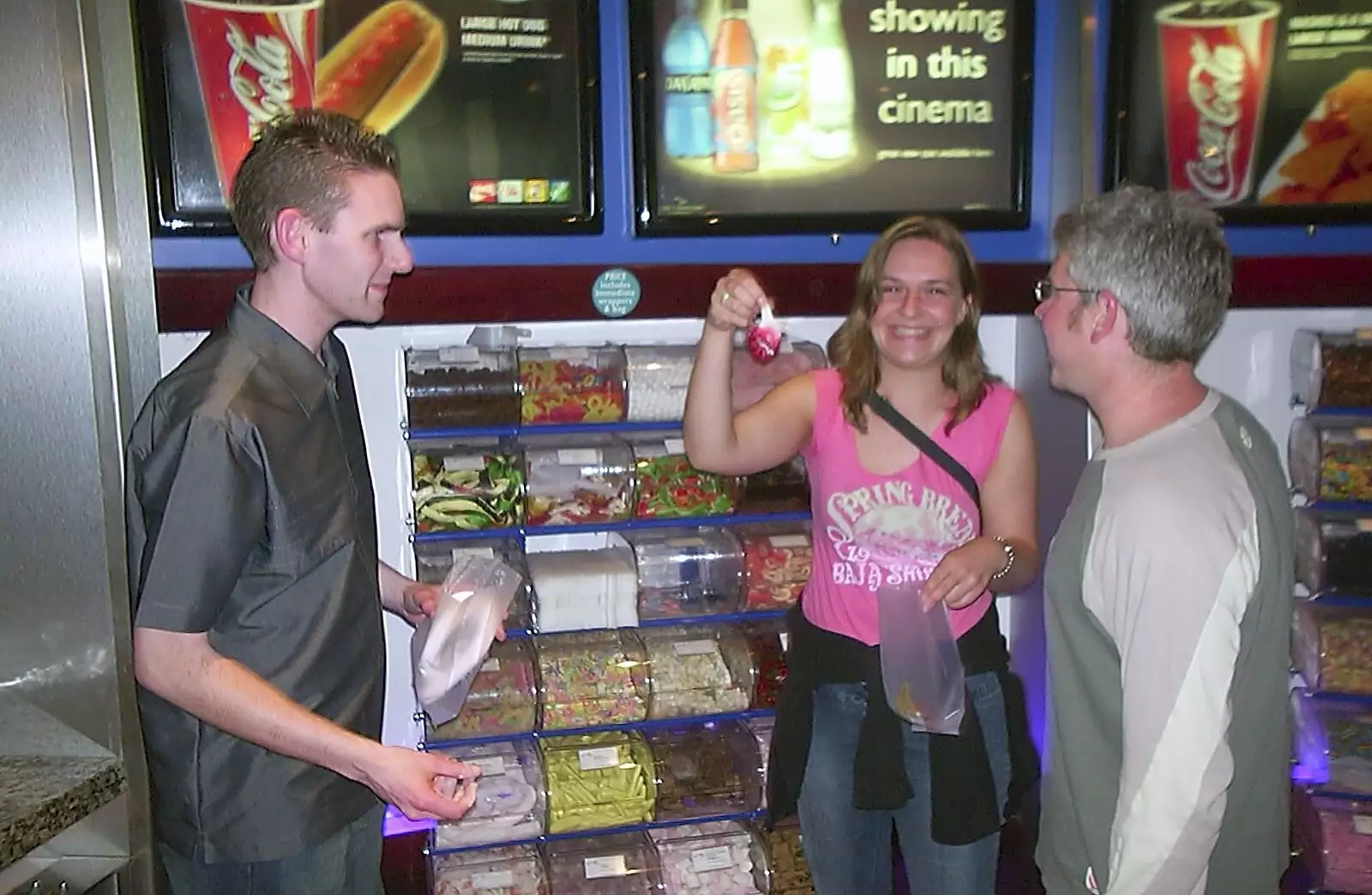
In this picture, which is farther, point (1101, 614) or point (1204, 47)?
point (1204, 47)

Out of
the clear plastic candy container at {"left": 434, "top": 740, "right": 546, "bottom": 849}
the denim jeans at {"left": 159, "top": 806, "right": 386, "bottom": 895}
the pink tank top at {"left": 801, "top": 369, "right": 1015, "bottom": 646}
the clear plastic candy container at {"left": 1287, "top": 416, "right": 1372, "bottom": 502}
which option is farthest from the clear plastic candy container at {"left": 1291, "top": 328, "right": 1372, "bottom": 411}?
the denim jeans at {"left": 159, "top": 806, "right": 386, "bottom": 895}

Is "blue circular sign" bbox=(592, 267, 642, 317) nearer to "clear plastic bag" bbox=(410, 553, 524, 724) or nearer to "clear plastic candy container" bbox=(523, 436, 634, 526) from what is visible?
"clear plastic candy container" bbox=(523, 436, 634, 526)

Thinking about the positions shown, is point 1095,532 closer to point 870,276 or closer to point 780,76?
point 870,276

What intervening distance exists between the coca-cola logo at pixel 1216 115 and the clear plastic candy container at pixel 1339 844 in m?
1.63

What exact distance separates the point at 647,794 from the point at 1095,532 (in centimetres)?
154

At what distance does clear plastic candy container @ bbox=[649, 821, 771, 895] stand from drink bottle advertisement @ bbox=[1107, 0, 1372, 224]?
1949mm

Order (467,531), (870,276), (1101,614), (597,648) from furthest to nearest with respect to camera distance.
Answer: (597,648), (467,531), (870,276), (1101,614)

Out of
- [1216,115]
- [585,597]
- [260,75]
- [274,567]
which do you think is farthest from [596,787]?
[1216,115]

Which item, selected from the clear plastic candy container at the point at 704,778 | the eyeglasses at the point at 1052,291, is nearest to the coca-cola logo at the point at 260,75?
the eyeglasses at the point at 1052,291

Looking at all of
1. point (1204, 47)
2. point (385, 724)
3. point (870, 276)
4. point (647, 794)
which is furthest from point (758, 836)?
point (1204, 47)

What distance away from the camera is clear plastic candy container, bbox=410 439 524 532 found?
2.68 meters

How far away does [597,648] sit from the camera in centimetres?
288

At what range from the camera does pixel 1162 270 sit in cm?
170

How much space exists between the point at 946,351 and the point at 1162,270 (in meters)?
0.63
